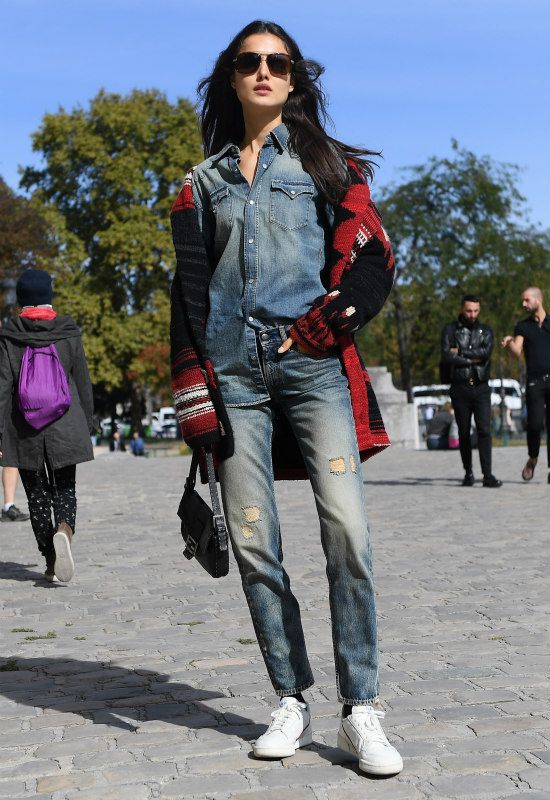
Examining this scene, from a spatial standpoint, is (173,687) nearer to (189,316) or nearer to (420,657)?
(420,657)

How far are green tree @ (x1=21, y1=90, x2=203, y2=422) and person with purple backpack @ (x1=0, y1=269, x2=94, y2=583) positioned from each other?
49.5 meters

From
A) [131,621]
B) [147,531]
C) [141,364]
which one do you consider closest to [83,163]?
[141,364]

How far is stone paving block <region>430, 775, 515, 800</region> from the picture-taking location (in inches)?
147

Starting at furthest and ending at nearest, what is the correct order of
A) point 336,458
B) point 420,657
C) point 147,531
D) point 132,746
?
point 147,531 → point 420,657 → point 132,746 → point 336,458

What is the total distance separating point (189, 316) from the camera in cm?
420

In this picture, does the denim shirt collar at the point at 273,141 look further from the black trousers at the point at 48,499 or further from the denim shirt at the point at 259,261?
the black trousers at the point at 48,499

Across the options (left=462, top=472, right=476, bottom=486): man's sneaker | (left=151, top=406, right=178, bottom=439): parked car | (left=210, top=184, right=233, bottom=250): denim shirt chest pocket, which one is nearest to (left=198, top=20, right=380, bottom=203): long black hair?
(left=210, top=184, right=233, bottom=250): denim shirt chest pocket

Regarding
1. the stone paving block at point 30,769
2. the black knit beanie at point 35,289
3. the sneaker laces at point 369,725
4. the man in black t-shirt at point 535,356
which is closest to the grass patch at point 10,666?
the stone paving block at point 30,769

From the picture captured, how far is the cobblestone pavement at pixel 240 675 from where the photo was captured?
13.1 ft

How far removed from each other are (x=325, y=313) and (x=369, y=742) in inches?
49.8

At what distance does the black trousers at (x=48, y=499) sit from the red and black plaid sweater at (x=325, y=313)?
4302 millimetres

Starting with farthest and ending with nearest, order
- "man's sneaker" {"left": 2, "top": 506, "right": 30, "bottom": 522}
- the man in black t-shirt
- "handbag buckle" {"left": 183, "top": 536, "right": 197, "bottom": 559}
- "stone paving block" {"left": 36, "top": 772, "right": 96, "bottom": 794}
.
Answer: the man in black t-shirt → "man's sneaker" {"left": 2, "top": 506, "right": 30, "bottom": 522} → "handbag buckle" {"left": 183, "top": 536, "right": 197, "bottom": 559} → "stone paving block" {"left": 36, "top": 772, "right": 96, "bottom": 794}

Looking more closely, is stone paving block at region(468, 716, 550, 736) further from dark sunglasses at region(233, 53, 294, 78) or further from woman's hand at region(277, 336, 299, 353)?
dark sunglasses at region(233, 53, 294, 78)

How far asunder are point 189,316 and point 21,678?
2.16 m
